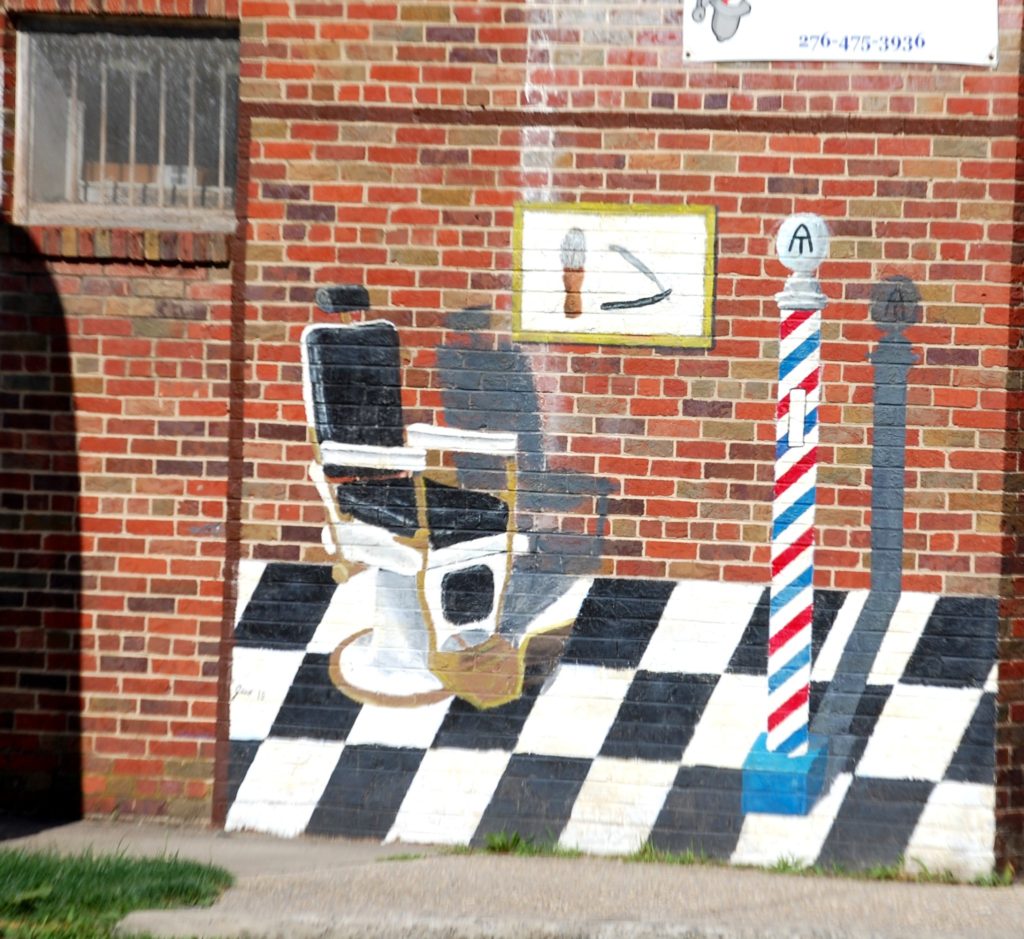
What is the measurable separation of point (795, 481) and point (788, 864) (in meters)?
1.54

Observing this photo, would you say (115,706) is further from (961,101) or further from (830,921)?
(961,101)

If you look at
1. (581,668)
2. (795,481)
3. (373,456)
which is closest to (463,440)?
(373,456)

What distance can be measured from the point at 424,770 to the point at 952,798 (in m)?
2.14

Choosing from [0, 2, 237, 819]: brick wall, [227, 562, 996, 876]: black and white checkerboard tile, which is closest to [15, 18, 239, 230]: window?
[0, 2, 237, 819]: brick wall

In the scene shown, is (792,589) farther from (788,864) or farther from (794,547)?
(788,864)

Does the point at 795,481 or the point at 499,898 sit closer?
the point at 499,898

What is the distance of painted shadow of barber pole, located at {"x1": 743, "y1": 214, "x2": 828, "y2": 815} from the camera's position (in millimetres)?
5320

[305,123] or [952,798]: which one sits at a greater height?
[305,123]

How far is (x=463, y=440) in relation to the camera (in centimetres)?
545

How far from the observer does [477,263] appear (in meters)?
5.45

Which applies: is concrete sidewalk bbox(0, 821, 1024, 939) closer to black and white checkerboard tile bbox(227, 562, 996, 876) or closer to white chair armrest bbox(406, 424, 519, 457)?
black and white checkerboard tile bbox(227, 562, 996, 876)

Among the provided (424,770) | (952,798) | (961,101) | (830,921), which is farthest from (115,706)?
(961,101)

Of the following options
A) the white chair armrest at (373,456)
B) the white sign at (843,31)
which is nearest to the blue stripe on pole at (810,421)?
the white sign at (843,31)

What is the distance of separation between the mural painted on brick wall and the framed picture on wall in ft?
0.91
